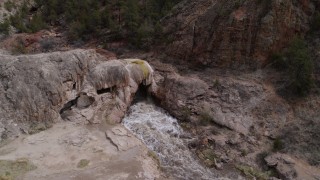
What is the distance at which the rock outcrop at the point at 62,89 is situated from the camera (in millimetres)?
A: 19500

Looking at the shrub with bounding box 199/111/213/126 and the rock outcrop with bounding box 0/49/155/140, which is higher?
the rock outcrop with bounding box 0/49/155/140

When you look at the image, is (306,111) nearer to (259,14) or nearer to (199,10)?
(259,14)

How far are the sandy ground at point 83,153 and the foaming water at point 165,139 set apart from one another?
821 mm

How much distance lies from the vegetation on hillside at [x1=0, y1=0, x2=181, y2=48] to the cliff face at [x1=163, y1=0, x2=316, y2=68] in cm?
293

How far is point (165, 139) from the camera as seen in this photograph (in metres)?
19.3

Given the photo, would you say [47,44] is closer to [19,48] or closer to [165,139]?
[19,48]

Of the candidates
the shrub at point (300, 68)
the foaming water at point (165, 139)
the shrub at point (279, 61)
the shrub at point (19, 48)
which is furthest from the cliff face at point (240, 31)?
the shrub at point (19, 48)

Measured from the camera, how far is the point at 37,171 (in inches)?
616

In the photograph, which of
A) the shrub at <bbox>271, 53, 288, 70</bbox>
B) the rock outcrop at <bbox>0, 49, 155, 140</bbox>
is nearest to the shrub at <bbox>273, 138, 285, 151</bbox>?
the shrub at <bbox>271, 53, 288, 70</bbox>

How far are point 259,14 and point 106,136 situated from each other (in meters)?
12.7

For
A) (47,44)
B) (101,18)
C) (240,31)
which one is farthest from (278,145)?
(47,44)

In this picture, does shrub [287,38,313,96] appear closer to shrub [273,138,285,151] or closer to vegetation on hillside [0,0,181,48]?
shrub [273,138,285,151]

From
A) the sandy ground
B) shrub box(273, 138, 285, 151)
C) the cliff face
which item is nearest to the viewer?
the sandy ground

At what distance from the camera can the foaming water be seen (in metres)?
17.1
